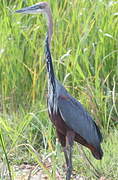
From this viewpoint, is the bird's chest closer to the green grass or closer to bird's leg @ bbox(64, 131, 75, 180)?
bird's leg @ bbox(64, 131, 75, 180)

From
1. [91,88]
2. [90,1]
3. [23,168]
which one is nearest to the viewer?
[23,168]

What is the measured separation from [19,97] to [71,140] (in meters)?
1.21

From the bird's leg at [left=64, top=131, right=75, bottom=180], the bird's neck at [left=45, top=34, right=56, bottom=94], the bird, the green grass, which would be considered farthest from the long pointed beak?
the bird's leg at [left=64, top=131, right=75, bottom=180]

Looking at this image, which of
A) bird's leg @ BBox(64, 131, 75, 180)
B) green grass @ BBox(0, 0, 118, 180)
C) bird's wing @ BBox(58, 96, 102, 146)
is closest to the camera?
bird's leg @ BBox(64, 131, 75, 180)

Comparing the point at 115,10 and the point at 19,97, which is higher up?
the point at 115,10

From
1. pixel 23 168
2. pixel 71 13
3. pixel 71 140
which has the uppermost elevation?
pixel 71 13

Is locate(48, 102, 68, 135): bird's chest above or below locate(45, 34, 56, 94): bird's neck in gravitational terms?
below

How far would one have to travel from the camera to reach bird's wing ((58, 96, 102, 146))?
13.1 ft

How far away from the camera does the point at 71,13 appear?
17.4ft

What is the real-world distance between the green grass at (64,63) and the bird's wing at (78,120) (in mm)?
410

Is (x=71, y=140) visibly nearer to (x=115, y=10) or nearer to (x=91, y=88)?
(x=91, y=88)

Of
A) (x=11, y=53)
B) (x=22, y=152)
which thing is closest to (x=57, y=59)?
(x=11, y=53)

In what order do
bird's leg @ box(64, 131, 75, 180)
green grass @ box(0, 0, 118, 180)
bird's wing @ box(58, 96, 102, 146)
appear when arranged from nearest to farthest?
bird's leg @ box(64, 131, 75, 180) < bird's wing @ box(58, 96, 102, 146) < green grass @ box(0, 0, 118, 180)

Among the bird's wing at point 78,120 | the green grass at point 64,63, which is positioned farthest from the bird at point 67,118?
the green grass at point 64,63
